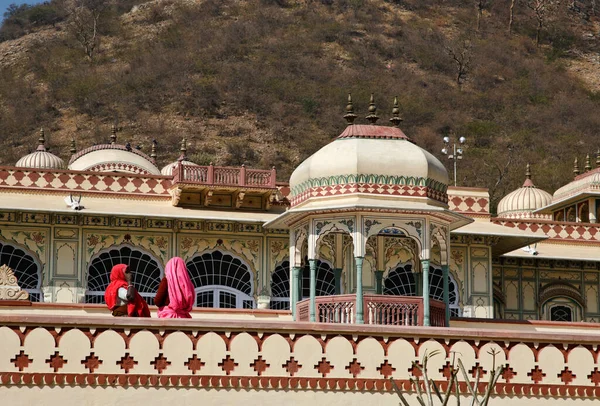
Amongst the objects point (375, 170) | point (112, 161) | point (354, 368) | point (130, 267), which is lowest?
point (354, 368)

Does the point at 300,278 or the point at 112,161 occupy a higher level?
the point at 112,161

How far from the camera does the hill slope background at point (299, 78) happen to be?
71.6 meters

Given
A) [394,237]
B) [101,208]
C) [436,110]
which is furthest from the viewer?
[436,110]

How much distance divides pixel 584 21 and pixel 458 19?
1040 centimetres

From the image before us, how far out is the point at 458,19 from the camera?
92.5 metres

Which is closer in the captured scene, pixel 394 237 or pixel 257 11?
pixel 394 237

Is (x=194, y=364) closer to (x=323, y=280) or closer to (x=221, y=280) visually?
(x=221, y=280)

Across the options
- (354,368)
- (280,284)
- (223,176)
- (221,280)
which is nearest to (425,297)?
(354,368)

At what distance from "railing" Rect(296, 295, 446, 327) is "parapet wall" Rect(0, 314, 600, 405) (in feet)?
12.4

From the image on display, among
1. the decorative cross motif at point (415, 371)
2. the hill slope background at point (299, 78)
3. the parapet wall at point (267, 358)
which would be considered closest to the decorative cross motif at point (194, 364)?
the parapet wall at point (267, 358)

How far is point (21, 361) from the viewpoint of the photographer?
13016 mm

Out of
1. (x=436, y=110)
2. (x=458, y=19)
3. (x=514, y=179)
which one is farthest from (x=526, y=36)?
(x=514, y=179)

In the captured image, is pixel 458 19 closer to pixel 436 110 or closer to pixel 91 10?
pixel 436 110

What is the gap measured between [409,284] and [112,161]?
858 centimetres
